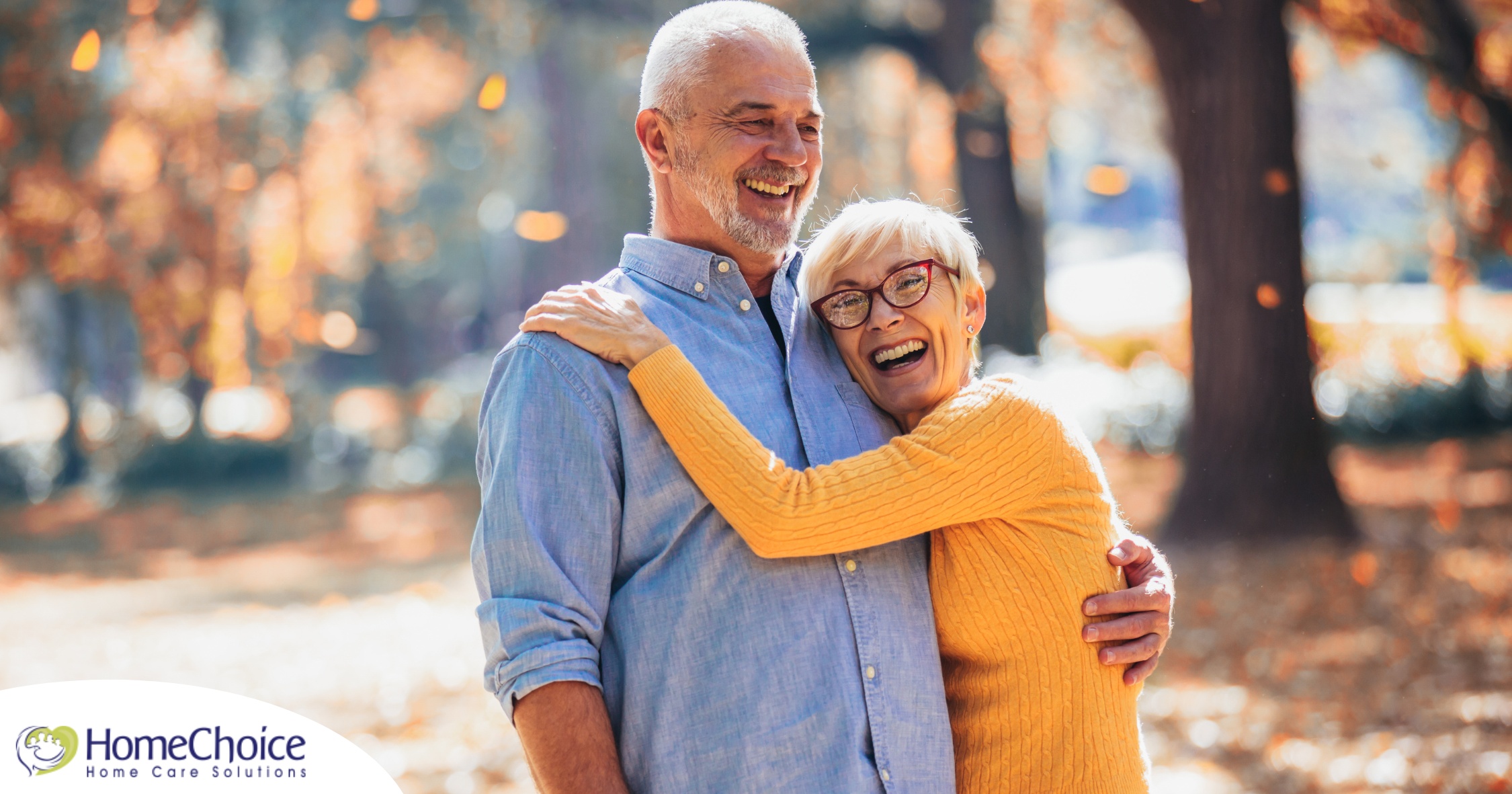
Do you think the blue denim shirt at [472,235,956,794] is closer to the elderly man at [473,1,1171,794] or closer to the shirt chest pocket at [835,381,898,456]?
the elderly man at [473,1,1171,794]

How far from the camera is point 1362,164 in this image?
3556cm

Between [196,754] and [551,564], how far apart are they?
1974 mm

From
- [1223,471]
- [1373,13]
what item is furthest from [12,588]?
[1373,13]

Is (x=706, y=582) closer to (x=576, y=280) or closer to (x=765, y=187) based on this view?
(x=765, y=187)

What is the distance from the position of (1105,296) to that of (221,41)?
61.2 ft

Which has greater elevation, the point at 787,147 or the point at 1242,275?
the point at 1242,275

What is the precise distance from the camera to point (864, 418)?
8.13 feet

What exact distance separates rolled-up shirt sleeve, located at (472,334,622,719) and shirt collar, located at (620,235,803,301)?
1.21ft

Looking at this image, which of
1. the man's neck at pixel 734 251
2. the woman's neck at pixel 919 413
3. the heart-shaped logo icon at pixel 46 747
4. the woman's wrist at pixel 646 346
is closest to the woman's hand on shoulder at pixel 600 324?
the woman's wrist at pixel 646 346

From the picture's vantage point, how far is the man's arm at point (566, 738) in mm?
2062

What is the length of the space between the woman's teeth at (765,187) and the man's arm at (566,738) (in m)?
1.03

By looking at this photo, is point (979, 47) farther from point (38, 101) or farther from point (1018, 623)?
point (1018, 623)

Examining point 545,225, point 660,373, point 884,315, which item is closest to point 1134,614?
point 884,315

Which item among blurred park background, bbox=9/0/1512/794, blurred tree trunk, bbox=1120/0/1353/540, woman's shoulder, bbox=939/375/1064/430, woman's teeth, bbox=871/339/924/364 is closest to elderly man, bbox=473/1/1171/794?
woman's teeth, bbox=871/339/924/364
